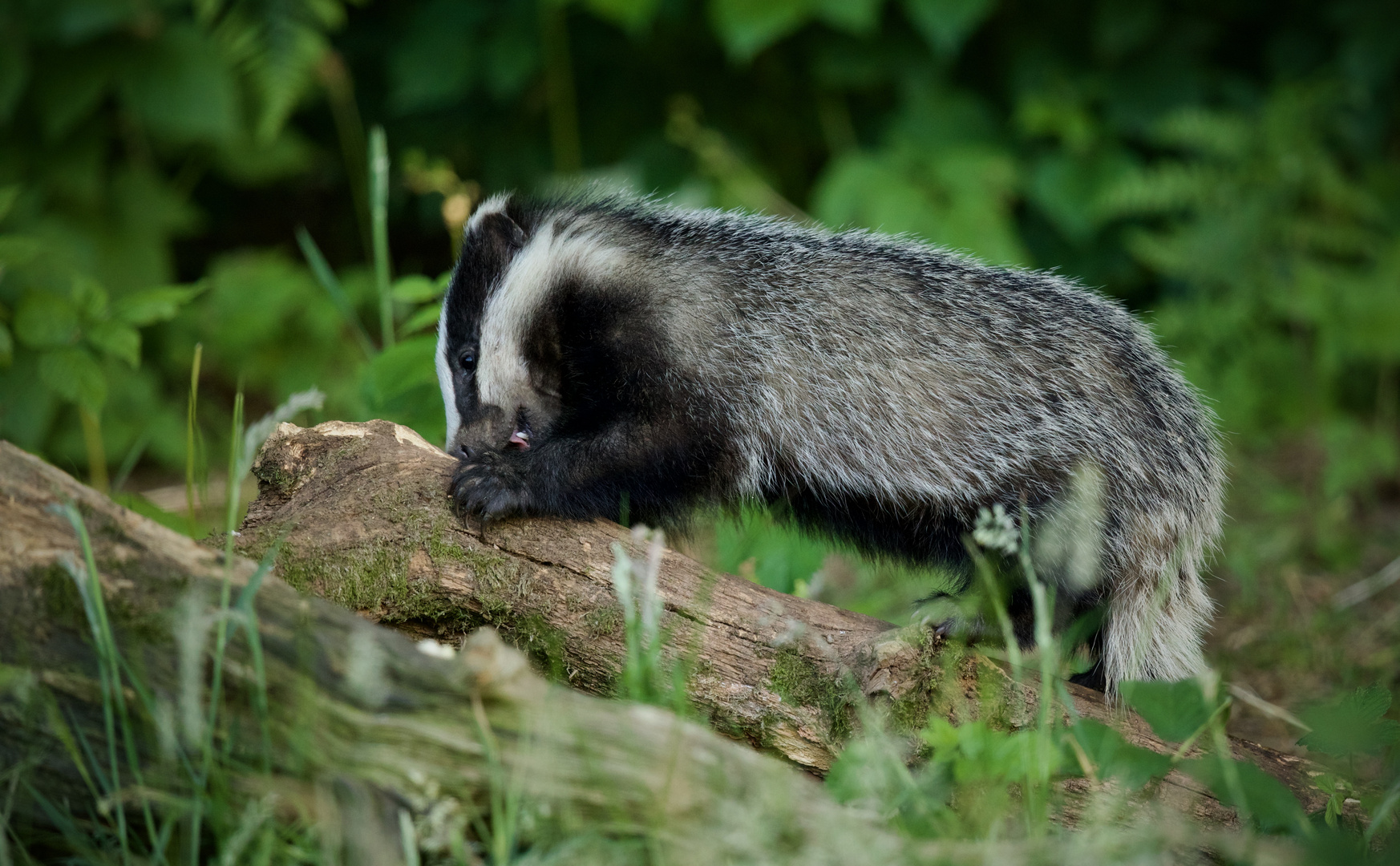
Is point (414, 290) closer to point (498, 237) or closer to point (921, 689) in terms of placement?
point (498, 237)

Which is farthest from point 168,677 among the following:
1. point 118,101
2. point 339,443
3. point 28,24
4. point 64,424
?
point 118,101

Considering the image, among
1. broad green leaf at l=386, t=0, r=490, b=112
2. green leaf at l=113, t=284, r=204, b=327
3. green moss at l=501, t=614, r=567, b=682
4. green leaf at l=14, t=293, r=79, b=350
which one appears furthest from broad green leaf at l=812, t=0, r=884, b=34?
green moss at l=501, t=614, r=567, b=682

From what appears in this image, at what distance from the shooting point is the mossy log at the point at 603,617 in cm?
257

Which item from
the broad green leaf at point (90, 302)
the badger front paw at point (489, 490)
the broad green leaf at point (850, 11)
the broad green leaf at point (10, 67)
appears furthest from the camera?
the broad green leaf at point (850, 11)

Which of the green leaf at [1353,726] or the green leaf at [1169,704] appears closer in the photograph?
the green leaf at [1353,726]

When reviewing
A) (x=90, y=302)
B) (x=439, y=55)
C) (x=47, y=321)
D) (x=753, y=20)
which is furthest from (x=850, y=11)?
(x=47, y=321)

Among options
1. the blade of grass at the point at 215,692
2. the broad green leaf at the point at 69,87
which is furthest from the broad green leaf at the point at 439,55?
the blade of grass at the point at 215,692

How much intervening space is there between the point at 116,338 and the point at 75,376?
15 cm

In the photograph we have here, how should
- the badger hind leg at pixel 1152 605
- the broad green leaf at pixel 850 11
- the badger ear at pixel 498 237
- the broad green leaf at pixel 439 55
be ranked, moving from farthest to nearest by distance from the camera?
the broad green leaf at pixel 439 55
the broad green leaf at pixel 850 11
the badger ear at pixel 498 237
the badger hind leg at pixel 1152 605

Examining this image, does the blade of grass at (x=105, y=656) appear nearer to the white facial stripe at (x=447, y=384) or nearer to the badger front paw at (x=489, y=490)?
the badger front paw at (x=489, y=490)

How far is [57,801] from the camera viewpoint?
6.77 feet

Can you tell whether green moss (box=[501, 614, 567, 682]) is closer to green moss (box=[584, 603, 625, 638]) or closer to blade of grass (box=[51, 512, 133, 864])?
green moss (box=[584, 603, 625, 638])

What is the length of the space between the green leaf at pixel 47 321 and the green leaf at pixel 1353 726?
332 cm

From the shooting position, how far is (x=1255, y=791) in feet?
7.11
